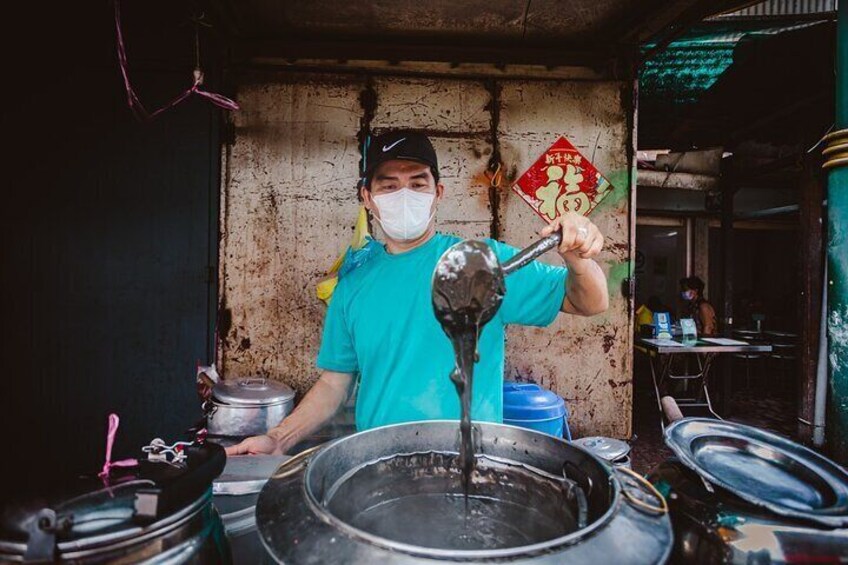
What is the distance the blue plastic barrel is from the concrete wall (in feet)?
2.03

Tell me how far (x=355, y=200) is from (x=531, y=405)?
2380 mm

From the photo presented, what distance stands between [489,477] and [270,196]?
3.35m

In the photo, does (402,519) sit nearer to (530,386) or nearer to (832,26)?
(530,386)

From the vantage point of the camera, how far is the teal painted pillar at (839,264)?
231 centimetres

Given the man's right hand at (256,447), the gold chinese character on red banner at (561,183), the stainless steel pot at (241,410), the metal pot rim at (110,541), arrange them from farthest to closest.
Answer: the gold chinese character on red banner at (561,183)
the stainless steel pot at (241,410)
the man's right hand at (256,447)
the metal pot rim at (110,541)

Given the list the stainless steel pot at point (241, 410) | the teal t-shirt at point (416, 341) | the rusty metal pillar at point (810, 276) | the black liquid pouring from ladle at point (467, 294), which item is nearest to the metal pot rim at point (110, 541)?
the black liquid pouring from ladle at point (467, 294)

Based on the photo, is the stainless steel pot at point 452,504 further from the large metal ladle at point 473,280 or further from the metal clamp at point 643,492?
the large metal ladle at point 473,280

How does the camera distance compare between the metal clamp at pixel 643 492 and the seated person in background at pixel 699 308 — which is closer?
the metal clamp at pixel 643 492

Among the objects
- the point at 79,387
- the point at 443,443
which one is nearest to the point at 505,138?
the point at 443,443

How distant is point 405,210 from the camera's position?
2.28m

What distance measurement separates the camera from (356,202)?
3.99 m

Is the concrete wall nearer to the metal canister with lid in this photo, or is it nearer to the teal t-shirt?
the metal canister with lid

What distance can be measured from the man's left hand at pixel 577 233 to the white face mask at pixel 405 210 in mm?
913

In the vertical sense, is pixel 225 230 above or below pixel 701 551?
above
